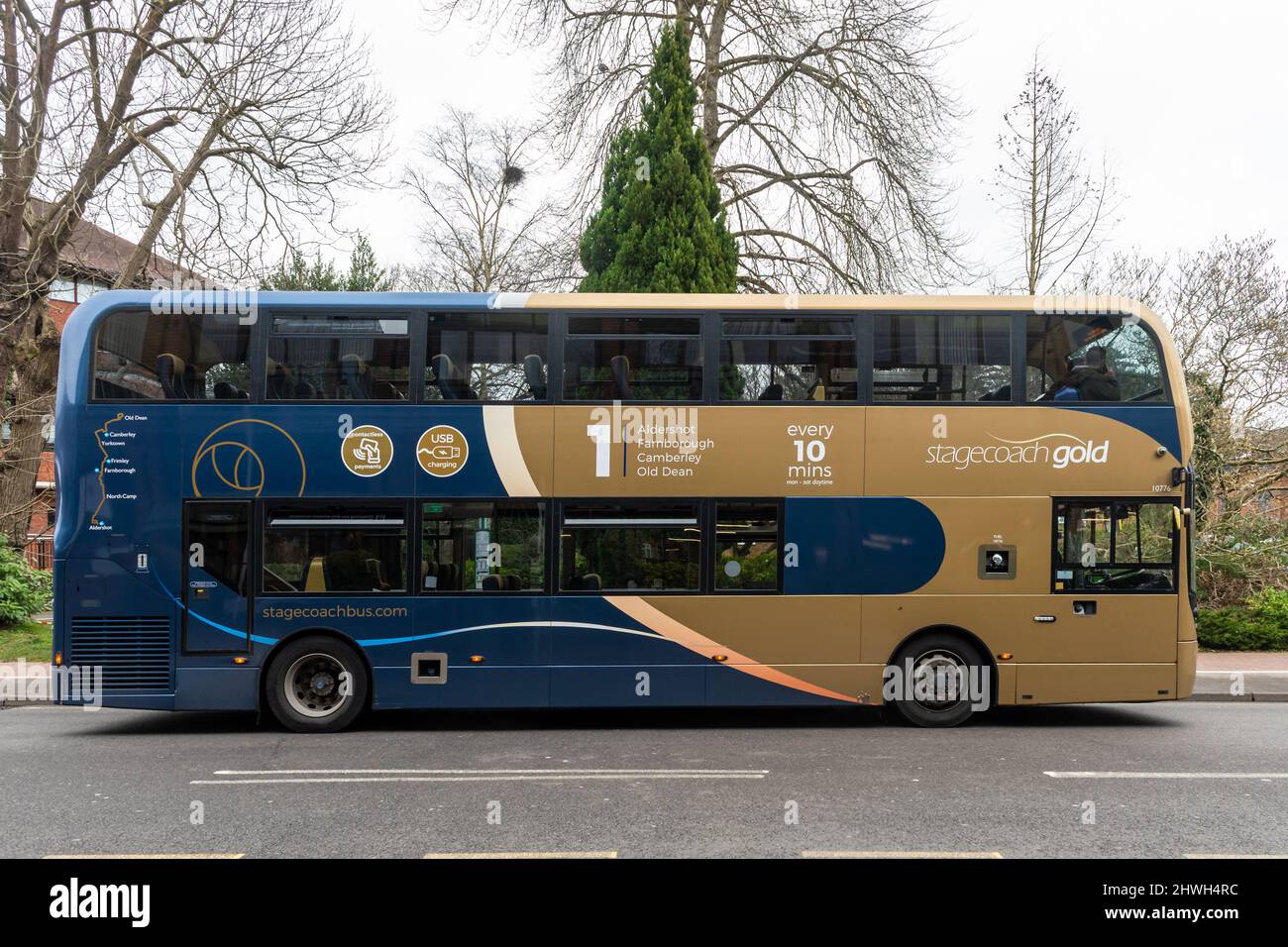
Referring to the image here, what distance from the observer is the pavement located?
35.1ft

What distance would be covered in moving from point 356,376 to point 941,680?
6.24m

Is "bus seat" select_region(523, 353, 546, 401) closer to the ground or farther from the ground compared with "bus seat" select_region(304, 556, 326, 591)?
farther from the ground

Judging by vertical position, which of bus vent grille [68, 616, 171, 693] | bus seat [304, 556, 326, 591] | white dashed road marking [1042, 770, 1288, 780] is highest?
bus seat [304, 556, 326, 591]

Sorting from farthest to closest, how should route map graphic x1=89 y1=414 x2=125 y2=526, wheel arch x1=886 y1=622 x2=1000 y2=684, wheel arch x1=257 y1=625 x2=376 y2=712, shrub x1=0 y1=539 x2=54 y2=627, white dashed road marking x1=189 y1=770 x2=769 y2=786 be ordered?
shrub x1=0 y1=539 x2=54 y2=627 < wheel arch x1=886 y1=622 x2=1000 y2=684 < wheel arch x1=257 y1=625 x2=376 y2=712 < route map graphic x1=89 y1=414 x2=125 y2=526 < white dashed road marking x1=189 y1=770 x2=769 y2=786

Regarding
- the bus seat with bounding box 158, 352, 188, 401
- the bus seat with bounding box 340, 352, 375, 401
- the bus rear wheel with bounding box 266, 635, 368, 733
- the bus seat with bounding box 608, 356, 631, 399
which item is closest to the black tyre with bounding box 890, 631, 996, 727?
the bus seat with bounding box 608, 356, 631, 399

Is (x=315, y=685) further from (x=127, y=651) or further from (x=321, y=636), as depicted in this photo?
(x=127, y=651)

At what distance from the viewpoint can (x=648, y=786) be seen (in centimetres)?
641

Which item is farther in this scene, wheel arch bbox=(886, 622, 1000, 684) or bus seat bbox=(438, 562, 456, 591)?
wheel arch bbox=(886, 622, 1000, 684)

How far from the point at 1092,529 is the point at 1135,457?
2.58ft

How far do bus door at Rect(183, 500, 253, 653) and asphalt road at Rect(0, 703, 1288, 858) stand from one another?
95 centimetres

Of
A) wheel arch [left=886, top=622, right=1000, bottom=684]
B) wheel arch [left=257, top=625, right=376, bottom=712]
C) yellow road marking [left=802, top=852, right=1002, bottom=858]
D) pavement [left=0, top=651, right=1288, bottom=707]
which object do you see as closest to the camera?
yellow road marking [left=802, top=852, right=1002, bottom=858]

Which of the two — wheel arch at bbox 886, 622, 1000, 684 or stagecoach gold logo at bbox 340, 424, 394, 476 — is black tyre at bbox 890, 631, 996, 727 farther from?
stagecoach gold logo at bbox 340, 424, 394, 476
